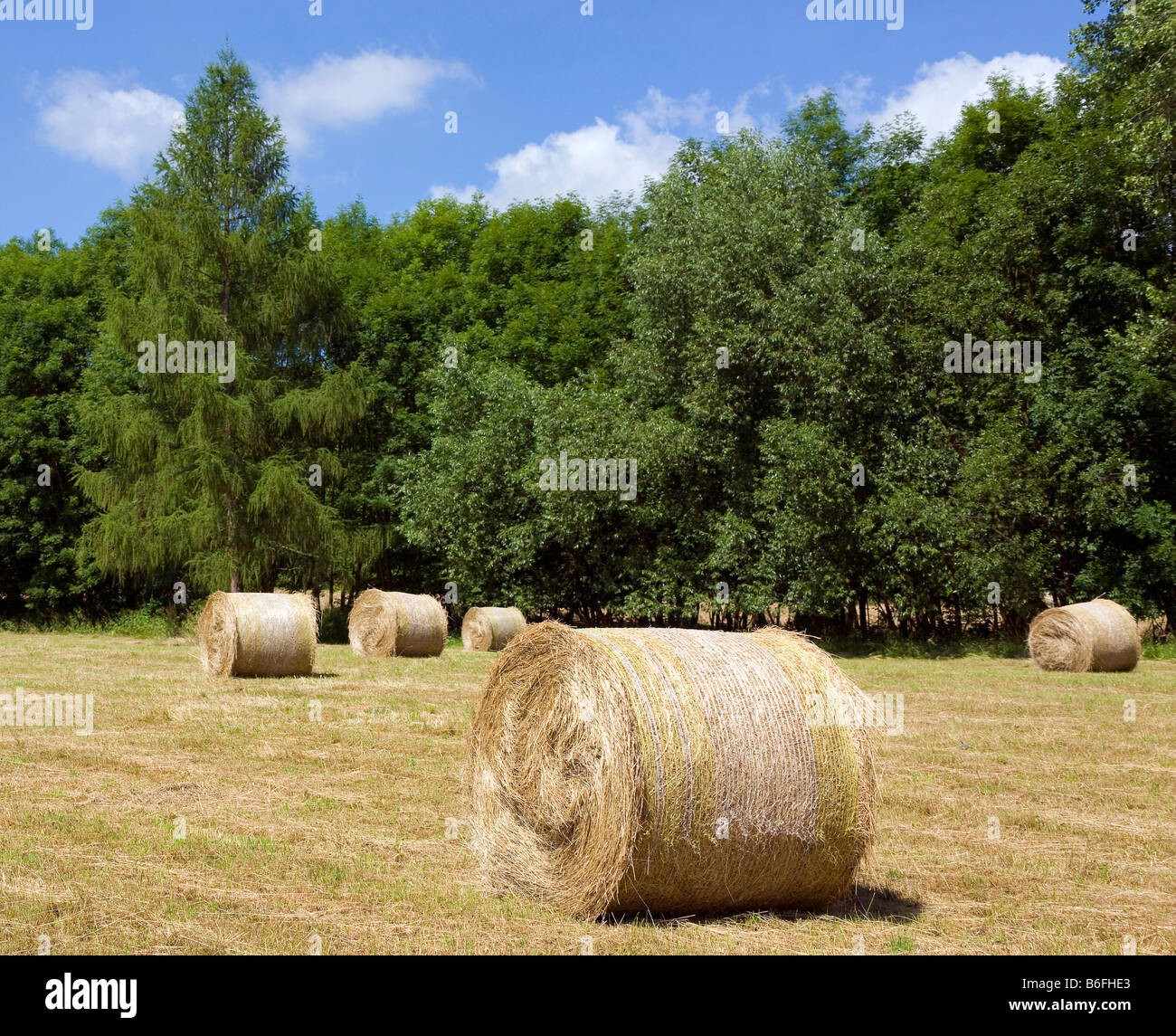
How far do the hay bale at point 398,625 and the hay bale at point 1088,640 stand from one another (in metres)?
12.5

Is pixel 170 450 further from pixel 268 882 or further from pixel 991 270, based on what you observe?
pixel 268 882

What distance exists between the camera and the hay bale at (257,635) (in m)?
17.5

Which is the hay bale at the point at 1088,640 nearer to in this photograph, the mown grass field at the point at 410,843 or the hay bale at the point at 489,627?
the mown grass field at the point at 410,843

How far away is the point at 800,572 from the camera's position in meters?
26.9

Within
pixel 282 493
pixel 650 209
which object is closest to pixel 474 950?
pixel 282 493

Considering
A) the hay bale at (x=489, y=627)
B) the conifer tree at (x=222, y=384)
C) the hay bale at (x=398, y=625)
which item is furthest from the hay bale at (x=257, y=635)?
the conifer tree at (x=222, y=384)

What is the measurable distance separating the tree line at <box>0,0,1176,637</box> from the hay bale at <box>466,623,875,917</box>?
65.0 ft

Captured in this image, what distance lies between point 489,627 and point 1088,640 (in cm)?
1312

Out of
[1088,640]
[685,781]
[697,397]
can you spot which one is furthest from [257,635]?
[1088,640]

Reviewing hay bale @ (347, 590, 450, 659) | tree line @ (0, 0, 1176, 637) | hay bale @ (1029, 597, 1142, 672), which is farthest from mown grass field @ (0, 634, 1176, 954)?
tree line @ (0, 0, 1176, 637)

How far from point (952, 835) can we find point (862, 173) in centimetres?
3252

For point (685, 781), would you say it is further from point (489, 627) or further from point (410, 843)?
point (489, 627)

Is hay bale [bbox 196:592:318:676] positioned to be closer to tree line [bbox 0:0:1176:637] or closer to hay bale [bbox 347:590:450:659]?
hay bale [bbox 347:590:450:659]

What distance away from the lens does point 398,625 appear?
2330 cm
